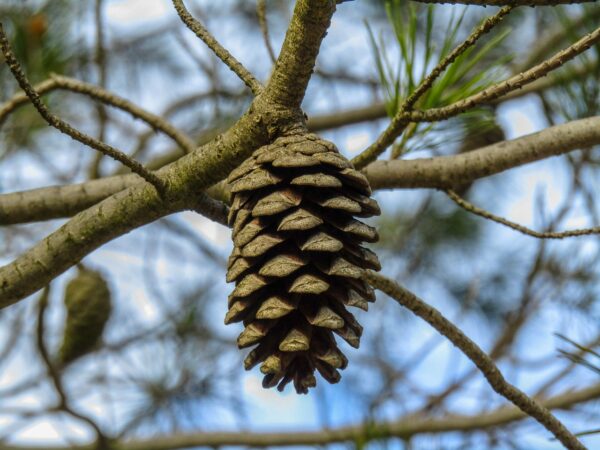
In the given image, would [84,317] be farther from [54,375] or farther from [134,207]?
[134,207]

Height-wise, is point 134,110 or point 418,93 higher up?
point 134,110

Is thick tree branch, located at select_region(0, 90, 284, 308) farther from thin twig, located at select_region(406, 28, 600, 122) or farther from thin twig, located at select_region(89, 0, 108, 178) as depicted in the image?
thin twig, located at select_region(89, 0, 108, 178)

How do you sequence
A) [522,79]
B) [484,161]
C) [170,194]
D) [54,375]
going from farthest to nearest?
[54,375]
[484,161]
[170,194]
[522,79]

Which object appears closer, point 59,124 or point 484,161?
point 59,124

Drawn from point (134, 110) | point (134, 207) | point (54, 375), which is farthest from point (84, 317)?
point (134, 207)

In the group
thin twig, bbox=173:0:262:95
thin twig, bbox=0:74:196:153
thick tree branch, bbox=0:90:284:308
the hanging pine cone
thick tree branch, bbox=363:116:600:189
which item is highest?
thin twig, bbox=0:74:196:153

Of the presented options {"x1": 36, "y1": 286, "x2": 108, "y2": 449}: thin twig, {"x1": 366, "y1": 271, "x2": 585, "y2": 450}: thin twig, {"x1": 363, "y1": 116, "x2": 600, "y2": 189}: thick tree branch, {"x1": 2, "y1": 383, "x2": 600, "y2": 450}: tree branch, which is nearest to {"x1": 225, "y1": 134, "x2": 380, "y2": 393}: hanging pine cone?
{"x1": 366, "y1": 271, "x2": 585, "y2": 450}: thin twig

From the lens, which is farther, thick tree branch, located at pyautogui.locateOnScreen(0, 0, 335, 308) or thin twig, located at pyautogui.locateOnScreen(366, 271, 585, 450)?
thin twig, located at pyautogui.locateOnScreen(366, 271, 585, 450)
